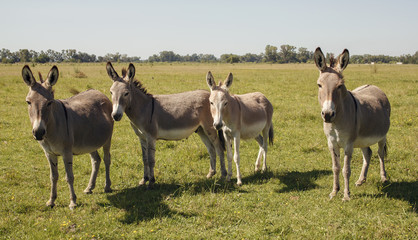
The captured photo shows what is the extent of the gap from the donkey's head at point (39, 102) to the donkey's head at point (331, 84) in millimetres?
4792

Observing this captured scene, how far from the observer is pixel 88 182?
7.46 metres

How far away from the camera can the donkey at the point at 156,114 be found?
6.52 meters

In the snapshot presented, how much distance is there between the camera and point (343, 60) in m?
5.50

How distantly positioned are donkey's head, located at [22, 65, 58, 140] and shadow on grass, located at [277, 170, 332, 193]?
4876mm

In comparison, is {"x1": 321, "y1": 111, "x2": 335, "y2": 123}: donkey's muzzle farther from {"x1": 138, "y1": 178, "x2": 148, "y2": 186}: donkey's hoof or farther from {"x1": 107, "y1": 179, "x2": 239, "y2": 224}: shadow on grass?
{"x1": 138, "y1": 178, "x2": 148, "y2": 186}: donkey's hoof

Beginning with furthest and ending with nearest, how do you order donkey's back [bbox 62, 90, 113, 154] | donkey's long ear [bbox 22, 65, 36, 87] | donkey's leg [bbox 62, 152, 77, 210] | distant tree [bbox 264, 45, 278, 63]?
distant tree [bbox 264, 45, 278, 63] → donkey's back [bbox 62, 90, 113, 154] → donkey's leg [bbox 62, 152, 77, 210] → donkey's long ear [bbox 22, 65, 36, 87]

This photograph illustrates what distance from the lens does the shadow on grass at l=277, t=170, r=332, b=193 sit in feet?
22.1

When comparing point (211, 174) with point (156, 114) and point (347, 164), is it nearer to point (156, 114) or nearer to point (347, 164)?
point (156, 114)

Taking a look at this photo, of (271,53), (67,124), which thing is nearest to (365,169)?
(67,124)

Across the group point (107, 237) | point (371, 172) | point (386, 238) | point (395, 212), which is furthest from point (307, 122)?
point (107, 237)

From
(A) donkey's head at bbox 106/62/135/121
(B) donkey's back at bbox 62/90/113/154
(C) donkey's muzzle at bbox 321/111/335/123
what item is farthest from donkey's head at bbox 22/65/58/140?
(C) donkey's muzzle at bbox 321/111/335/123

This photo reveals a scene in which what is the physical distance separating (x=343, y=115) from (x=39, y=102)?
5426mm

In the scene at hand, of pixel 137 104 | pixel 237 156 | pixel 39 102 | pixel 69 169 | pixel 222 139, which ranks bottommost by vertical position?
pixel 237 156

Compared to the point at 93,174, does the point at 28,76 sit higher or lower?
higher
